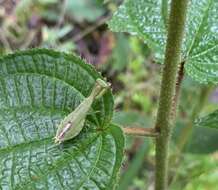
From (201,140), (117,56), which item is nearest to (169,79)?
(201,140)

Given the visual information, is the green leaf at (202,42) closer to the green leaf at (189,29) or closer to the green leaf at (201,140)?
the green leaf at (189,29)

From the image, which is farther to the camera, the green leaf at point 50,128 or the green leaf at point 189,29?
the green leaf at point 189,29

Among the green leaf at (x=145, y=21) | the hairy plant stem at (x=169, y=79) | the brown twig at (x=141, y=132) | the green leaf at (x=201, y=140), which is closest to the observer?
the hairy plant stem at (x=169, y=79)

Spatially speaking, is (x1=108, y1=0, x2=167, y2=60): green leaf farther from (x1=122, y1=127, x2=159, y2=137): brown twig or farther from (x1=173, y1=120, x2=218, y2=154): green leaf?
(x1=173, y1=120, x2=218, y2=154): green leaf

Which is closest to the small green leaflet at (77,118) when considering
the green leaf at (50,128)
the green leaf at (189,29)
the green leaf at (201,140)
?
the green leaf at (50,128)

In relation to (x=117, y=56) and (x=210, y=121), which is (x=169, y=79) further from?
(x=117, y=56)

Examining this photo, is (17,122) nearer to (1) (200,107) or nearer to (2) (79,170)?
(2) (79,170)

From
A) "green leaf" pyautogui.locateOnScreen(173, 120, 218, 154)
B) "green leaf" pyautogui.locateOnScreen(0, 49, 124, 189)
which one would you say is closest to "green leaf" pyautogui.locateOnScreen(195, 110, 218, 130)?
"green leaf" pyautogui.locateOnScreen(0, 49, 124, 189)
